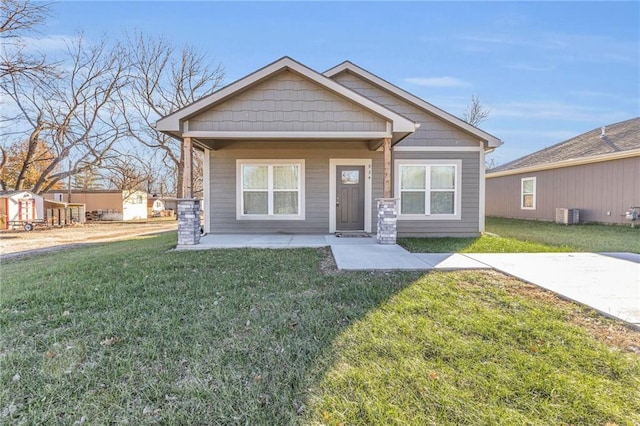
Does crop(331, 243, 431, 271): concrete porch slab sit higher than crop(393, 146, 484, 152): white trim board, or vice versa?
crop(393, 146, 484, 152): white trim board

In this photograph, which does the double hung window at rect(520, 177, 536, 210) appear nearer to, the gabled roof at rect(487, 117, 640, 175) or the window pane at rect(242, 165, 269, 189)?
the gabled roof at rect(487, 117, 640, 175)

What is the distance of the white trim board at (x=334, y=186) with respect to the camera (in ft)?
33.4

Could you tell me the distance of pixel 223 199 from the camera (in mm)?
10148

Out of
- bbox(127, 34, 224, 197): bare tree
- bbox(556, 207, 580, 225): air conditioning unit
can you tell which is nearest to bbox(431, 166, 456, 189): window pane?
bbox(556, 207, 580, 225): air conditioning unit

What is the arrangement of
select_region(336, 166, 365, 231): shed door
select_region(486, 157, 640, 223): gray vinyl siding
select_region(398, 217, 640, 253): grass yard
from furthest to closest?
select_region(486, 157, 640, 223): gray vinyl siding → select_region(336, 166, 365, 231): shed door → select_region(398, 217, 640, 253): grass yard

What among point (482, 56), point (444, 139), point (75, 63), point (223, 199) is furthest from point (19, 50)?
point (482, 56)

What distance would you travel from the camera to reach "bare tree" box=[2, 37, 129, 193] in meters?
22.4

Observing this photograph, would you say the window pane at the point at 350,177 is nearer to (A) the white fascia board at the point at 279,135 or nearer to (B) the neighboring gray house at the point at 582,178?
(A) the white fascia board at the point at 279,135

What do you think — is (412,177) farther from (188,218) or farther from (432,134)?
(188,218)

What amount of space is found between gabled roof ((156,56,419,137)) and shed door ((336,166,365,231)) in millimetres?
2802

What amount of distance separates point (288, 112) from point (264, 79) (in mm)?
963

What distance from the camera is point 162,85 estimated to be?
24.7 metres

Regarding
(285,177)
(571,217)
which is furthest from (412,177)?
(571,217)

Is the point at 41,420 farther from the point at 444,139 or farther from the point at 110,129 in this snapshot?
the point at 110,129
